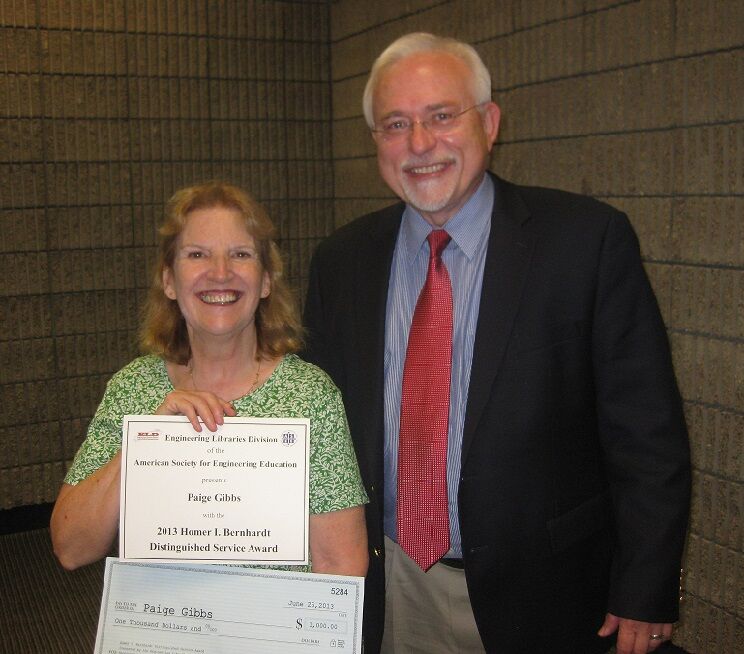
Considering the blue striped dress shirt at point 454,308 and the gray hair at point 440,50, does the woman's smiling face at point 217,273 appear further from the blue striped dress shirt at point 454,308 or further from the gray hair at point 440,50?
the gray hair at point 440,50

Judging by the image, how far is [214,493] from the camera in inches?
53.9

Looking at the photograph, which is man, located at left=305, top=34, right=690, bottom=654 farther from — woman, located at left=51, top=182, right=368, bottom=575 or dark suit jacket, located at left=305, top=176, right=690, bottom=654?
woman, located at left=51, top=182, right=368, bottom=575

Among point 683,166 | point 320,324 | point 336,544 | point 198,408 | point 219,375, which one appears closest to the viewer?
point 198,408

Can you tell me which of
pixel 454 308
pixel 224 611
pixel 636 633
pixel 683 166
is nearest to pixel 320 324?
Answer: pixel 454 308

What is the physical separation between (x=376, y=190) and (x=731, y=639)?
2909 mm

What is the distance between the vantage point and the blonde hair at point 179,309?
62.0 inches

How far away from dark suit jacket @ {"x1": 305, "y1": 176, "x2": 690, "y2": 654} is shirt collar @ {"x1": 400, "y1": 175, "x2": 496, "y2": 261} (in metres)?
0.06

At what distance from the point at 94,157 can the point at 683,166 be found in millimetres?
3077

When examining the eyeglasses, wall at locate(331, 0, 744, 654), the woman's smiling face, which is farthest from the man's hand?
wall at locate(331, 0, 744, 654)

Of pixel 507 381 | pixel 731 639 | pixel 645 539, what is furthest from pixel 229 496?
pixel 731 639

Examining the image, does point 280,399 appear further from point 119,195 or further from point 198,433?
point 119,195

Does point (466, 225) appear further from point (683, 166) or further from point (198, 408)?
point (683, 166)

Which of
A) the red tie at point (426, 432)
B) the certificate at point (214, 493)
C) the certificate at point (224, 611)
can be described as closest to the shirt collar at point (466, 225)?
the red tie at point (426, 432)

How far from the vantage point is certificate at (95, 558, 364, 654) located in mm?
1371
